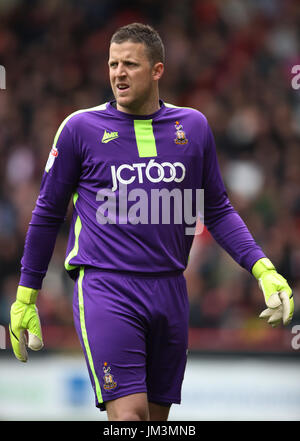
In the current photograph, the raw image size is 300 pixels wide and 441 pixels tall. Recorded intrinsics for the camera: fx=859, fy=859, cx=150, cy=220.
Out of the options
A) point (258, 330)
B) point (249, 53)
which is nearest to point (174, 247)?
point (258, 330)

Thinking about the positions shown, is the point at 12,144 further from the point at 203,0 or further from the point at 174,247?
the point at 174,247

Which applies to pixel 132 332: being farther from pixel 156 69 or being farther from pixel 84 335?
pixel 156 69

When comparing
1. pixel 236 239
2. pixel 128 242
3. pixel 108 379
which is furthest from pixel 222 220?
pixel 108 379

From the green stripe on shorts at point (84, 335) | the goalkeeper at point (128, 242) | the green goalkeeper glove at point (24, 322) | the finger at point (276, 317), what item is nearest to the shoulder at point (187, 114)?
the goalkeeper at point (128, 242)

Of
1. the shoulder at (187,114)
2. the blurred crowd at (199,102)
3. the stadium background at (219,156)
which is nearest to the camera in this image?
the shoulder at (187,114)

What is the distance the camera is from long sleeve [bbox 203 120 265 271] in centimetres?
461

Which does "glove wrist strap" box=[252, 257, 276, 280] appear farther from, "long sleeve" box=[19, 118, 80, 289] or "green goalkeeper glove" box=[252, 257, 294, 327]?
"long sleeve" box=[19, 118, 80, 289]

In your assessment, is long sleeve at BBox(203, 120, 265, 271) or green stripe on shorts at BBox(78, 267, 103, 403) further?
long sleeve at BBox(203, 120, 265, 271)

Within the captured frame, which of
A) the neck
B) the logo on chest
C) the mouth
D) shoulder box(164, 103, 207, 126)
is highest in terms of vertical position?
the mouth

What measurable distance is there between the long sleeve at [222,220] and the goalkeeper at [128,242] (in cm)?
1

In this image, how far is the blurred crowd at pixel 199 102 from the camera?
30.7 feet

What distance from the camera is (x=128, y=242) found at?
4.31 m

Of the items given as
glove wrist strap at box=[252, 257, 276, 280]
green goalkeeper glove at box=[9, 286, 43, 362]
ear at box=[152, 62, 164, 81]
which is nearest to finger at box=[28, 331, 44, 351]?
green goalkeeper glove at box=[9, 286, 43, 362]

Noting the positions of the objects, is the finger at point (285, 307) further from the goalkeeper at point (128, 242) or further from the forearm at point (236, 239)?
the forearm at point (236, 239)
